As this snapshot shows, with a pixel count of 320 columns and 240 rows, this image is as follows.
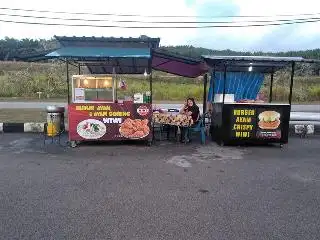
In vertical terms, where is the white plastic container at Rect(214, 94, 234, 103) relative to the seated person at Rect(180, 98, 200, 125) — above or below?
above

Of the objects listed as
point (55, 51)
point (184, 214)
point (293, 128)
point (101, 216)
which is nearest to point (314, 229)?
point (184, 214)

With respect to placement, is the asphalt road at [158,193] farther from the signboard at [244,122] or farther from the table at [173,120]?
the table at [173,120]

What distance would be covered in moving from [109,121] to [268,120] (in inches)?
164

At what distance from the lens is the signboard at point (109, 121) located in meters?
10.1

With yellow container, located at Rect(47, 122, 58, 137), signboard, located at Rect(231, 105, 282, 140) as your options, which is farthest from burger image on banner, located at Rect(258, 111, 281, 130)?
yellow container, located at Rect(47, 122, 58, 137)

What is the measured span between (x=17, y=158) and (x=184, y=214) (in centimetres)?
488

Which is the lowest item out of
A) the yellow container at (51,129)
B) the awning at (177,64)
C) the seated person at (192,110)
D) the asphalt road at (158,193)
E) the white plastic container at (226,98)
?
the asphalt road at (158,193)

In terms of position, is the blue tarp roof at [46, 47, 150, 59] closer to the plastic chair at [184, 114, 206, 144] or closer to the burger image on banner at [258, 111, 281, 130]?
the plastic chair at [184, 114, 206, 144]

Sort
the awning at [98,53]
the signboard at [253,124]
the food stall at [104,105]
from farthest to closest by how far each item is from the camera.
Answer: the signboard at [253,124] < the food stall at [104,105] < the awning at [98,53]

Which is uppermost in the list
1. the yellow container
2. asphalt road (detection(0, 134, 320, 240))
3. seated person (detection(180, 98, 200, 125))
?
seated person (detection(180, 98, 200, 125))

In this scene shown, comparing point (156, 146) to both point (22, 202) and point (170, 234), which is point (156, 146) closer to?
point (22, 202)

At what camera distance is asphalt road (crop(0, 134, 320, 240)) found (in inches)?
181

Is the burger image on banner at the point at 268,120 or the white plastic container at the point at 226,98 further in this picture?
the white plastic container at the point at 226,98

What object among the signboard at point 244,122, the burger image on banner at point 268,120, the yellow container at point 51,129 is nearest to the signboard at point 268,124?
the burger image on banner at point 268,120
